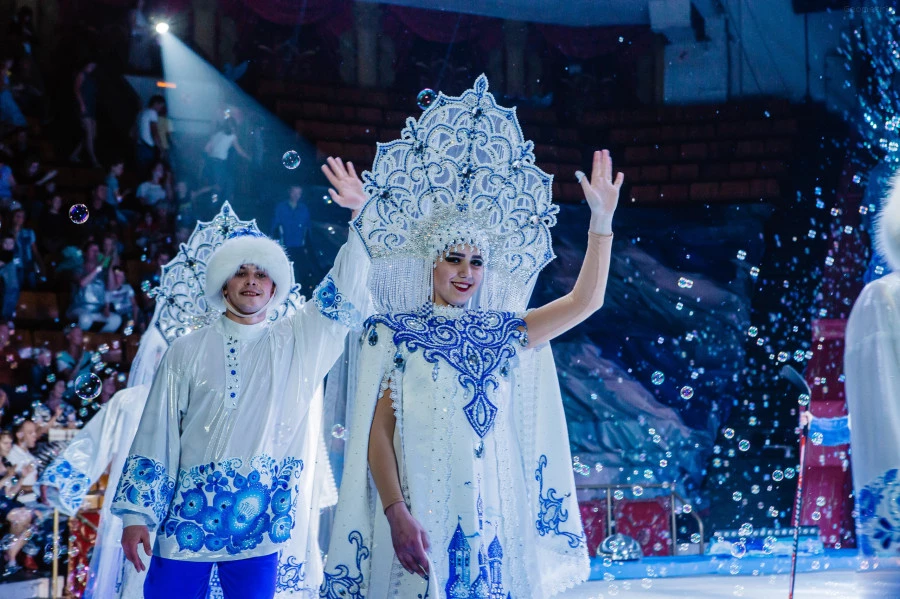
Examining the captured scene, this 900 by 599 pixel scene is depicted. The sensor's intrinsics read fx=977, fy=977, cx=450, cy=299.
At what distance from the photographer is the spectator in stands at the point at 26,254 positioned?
24.8ft

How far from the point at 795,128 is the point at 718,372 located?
6.95ft

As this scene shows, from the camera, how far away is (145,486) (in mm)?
2496

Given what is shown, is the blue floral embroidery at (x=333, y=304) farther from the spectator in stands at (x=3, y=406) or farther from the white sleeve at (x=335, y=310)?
the spectator in stands at (x=3, y=406)

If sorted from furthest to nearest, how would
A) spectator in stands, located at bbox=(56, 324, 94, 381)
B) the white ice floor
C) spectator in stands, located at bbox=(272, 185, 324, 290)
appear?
spectator in stands, located at bbox=(272, 185, 324, 290) < spectator in stands, located at bbox=(56, 324, 94, 381) < the white ice floor

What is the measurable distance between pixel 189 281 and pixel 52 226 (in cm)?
470

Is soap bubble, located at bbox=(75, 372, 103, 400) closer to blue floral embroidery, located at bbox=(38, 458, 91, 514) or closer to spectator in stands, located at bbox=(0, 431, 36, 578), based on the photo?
blue floral embroidery, located at bbox=(38, 458, 91, 514)

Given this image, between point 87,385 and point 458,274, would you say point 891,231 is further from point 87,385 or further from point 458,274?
point 87,385

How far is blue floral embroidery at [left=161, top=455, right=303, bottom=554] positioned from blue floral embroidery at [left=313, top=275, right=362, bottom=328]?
0.43 m

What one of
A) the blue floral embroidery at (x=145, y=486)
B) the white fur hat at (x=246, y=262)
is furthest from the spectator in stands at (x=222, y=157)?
the blue floral embroidery at (x=145, y=486)

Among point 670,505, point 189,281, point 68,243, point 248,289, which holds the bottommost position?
point 670,505

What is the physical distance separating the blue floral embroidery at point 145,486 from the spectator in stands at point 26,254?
5.62 m

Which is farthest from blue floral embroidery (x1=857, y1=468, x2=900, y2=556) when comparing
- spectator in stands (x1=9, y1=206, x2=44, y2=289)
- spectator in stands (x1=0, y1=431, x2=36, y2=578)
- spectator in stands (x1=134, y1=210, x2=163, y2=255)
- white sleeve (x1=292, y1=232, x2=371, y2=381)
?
spectator in stands (x1=134, y1=210, x2=163, y2=255)

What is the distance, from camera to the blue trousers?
98.4 inches

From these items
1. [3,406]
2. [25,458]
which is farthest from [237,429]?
[3,406]
